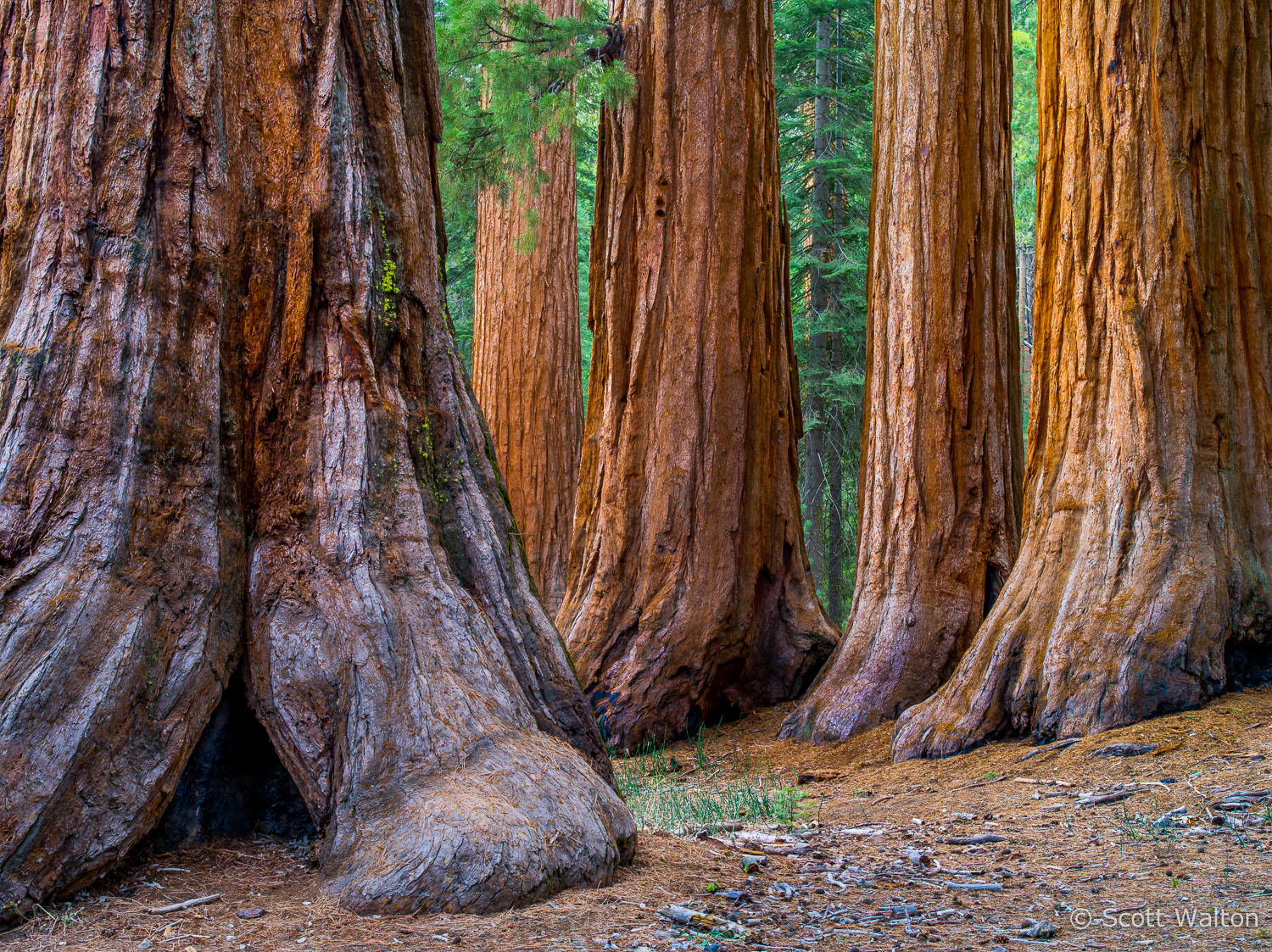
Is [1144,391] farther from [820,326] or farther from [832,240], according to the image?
[832,240]

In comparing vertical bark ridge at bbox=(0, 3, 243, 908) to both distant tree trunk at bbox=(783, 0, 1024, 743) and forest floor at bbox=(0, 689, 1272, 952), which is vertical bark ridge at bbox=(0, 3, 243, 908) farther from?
distant tree trunk at bbox=(783, 0, 1024, 743)

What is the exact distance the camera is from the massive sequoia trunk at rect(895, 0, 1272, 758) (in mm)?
5113

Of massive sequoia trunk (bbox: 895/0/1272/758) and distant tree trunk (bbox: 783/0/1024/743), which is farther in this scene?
distant tree trunk (bbox: 783/0/1024/743)

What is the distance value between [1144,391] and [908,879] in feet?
10.9

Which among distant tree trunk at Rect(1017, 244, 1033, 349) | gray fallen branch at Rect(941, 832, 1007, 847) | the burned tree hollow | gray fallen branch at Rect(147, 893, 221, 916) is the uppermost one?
distant tree trunk at Rect(1017, 244, 1033, 349)

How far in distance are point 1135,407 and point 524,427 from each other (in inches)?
283

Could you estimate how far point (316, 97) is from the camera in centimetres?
360

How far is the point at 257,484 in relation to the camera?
3414 millimetres

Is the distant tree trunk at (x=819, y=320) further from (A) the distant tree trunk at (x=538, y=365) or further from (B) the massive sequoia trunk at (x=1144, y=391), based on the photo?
(B) the massive sequoia trunk at (x=1144, y=391)

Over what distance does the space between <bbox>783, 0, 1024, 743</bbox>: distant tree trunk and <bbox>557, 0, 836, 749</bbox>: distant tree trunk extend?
0.79 m

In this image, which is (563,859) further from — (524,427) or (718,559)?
(524,427)

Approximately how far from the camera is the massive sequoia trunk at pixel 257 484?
9.12ft

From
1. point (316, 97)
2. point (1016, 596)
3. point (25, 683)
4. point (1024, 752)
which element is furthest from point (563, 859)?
point (1016, 596)

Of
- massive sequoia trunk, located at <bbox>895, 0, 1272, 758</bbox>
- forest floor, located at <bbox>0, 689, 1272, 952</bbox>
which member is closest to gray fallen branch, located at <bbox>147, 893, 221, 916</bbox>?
forest floor, located at <bbox>0, 689, 1272, 952</bbox>
